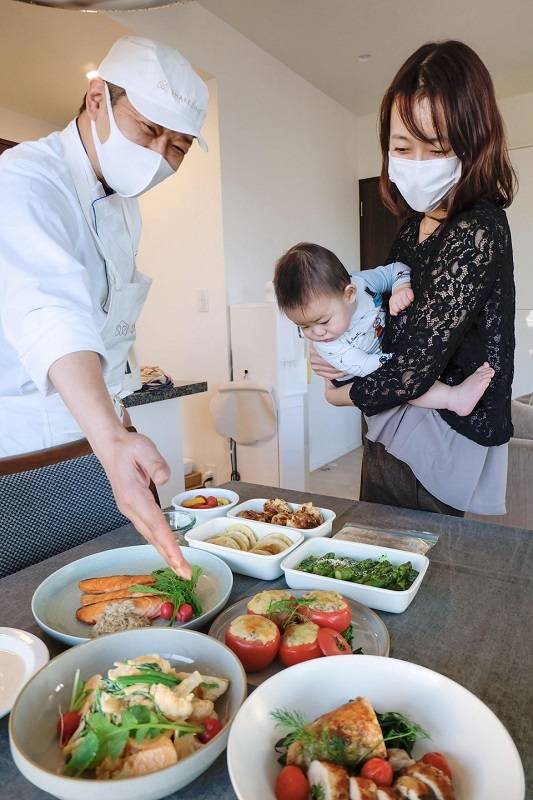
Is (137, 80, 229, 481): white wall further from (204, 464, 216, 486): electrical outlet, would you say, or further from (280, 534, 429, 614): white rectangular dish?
(280, 534, 429, 614): white rectangular dish

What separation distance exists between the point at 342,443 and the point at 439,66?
399cm

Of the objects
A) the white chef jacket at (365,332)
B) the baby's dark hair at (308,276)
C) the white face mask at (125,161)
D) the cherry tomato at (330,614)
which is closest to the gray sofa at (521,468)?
the white chef jacket at (365,332)

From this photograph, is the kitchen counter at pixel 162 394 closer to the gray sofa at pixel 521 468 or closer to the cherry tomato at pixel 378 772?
the gray sofa at pixel 521 468

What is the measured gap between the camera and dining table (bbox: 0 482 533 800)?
0.57 metres

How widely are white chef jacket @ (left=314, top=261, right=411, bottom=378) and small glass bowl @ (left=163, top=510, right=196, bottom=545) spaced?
1.68 ft

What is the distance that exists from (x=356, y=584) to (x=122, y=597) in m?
0.35

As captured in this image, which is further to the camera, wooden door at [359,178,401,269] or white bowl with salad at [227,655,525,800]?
wooden door at [359,178,401,269]

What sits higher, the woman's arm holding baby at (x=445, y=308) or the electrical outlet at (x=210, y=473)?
the woman's arm holding baby at (x=445, y=308)

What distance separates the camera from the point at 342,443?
489 cm

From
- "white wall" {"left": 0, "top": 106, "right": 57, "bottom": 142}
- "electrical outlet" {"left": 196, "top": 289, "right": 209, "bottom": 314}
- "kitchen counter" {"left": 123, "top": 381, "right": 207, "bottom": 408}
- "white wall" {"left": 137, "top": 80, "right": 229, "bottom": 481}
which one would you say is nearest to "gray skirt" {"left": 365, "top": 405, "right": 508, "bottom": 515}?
"kitchen counter" {"left": 123, "top": 381, "right": 207, "bottom": 408}

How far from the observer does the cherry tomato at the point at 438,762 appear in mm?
488

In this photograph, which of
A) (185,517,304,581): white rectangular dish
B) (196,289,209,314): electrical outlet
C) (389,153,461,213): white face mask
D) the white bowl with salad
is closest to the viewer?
the white bowl with salad

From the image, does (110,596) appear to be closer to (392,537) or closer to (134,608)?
(134,608)

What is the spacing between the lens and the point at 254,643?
0.67 meters
